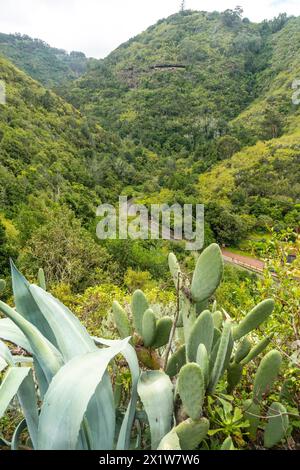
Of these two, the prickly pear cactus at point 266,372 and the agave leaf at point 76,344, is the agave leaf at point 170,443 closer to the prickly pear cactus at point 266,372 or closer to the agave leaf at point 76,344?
the agave leaf at point 76,344

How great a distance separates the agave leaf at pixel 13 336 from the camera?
4.46 ft

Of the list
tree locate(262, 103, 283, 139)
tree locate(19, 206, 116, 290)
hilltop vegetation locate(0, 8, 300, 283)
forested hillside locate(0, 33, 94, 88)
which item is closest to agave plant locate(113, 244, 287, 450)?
hilltop vegetation locate(0, 8, 300, 283)

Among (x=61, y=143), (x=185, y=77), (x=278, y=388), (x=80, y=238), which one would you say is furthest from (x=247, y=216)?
(x=185, y=77)

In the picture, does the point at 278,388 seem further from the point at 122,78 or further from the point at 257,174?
the point at 122,78

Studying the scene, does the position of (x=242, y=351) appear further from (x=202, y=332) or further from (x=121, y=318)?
(x=121, y=318)

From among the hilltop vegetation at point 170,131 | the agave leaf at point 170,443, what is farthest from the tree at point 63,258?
the agave leaf at point 170,443

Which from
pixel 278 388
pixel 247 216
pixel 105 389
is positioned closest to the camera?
pixel 105 389

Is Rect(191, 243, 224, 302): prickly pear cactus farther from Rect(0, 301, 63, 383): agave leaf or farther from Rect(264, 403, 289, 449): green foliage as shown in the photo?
Rect(0, 301, 63, 383): agave leaf

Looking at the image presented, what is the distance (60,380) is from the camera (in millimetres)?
1161

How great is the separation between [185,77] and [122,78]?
12.1m

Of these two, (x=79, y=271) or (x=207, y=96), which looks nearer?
(x=79, y=271)

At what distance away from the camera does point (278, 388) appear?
1698 millimetres
